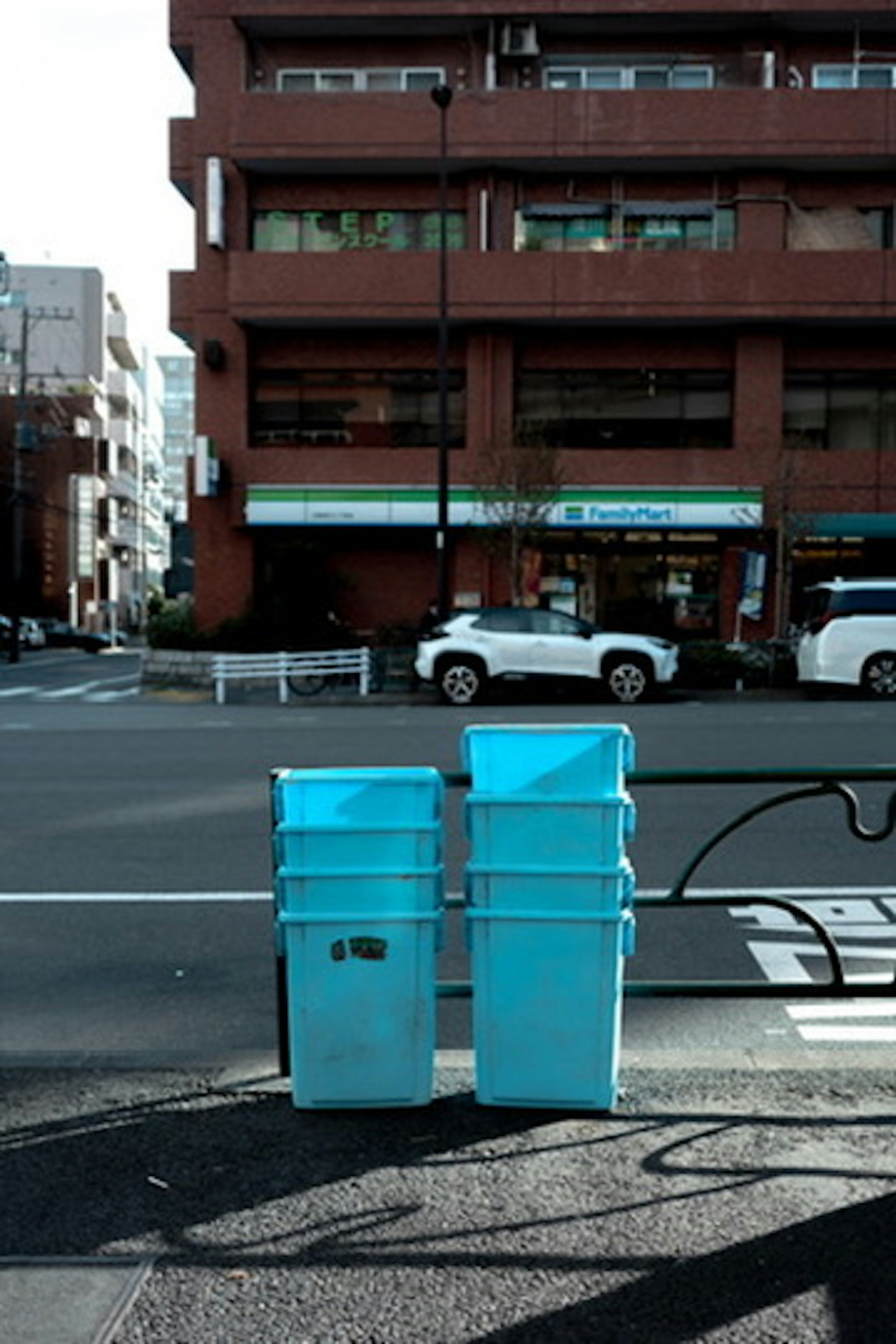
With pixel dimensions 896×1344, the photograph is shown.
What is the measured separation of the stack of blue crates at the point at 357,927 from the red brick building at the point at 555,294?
27.1 metres

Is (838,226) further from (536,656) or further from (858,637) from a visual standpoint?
(536,656)

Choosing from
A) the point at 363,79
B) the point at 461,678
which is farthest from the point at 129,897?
the point at 363,79

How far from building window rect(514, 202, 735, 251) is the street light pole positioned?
371 centimetres

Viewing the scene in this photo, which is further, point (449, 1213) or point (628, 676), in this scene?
point (628, 676)

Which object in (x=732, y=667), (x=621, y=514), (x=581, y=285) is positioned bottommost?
(x=732, y=667)

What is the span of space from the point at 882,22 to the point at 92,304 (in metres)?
65.6

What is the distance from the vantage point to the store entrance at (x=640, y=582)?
1319 inches

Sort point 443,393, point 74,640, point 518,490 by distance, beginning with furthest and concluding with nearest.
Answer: point 74,640
point 518,490
point 443,393

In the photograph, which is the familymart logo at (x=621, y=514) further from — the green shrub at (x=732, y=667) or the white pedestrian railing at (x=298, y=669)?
the white pedestrian railing at (x=298, y=669)

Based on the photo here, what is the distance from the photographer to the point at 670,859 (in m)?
9.23

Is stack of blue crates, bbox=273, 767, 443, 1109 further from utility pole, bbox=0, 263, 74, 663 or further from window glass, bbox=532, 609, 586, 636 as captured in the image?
utility pole, bbox=0, 263, 74, 663

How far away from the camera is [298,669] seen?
2623 cm

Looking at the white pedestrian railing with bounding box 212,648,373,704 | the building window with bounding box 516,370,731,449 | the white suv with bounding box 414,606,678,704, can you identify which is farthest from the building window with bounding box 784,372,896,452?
the white pedestrian railing with bounding box 212,648,373,704

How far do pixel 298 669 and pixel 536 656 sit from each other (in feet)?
16.7
